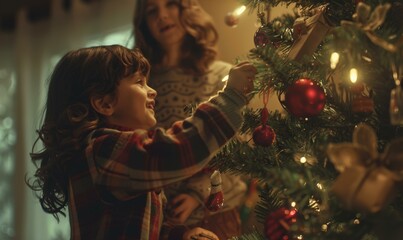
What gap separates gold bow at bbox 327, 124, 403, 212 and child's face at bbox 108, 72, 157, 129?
45 cm

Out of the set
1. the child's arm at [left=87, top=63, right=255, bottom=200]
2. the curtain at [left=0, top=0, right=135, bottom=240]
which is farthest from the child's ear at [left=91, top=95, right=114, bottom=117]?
the curtain at [left=0, top=0, right=135, bottom=240]

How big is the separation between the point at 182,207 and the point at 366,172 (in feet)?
2.30

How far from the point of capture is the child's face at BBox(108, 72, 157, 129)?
938mm

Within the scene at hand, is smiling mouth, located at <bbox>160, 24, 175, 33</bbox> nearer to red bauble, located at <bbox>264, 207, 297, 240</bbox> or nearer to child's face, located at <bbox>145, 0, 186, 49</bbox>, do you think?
child's face, located at <bbox>145, 0, 186, 49</bbox>

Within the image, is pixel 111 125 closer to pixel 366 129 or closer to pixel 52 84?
pixel 52 84

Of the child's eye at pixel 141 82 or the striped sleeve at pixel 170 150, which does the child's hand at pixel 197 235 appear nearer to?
the striped sleeve at pixel 170 150

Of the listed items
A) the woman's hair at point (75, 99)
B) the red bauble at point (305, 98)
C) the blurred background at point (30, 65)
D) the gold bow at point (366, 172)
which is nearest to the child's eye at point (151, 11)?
the blurred background at point (30, 65)

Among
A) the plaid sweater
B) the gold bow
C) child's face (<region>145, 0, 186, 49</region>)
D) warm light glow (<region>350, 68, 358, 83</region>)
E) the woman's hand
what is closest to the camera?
the gold bow

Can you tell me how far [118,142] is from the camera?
2.69 ft

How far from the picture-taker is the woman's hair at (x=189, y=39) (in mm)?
1463

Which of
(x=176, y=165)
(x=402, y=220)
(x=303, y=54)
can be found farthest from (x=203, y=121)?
(x=402, y=220)

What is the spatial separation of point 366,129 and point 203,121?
0.28 m

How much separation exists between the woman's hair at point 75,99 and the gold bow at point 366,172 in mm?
496

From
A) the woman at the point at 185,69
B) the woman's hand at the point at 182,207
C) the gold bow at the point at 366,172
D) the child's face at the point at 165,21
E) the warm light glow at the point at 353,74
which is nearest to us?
the gold bow at the point at 366,172
